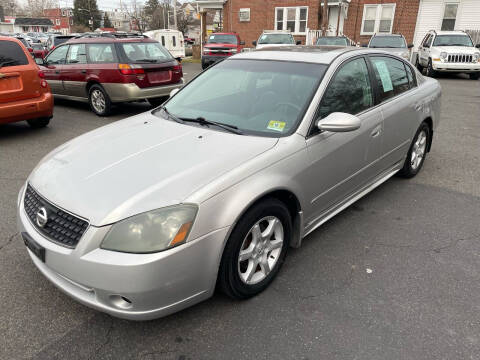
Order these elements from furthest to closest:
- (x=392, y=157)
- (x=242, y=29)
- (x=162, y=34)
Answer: (x=242, y=29)
(x=162, y=34)
(x=392, y=157)

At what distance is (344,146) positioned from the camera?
3.20 metres

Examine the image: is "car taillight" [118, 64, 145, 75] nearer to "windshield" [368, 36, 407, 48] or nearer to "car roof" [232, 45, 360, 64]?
"car roof" [232, 45, 360, 64]

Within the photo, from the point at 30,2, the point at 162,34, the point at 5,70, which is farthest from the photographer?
the point at 30,2

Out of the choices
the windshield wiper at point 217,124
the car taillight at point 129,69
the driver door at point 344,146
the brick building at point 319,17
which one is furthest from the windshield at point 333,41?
the windshield wiper at point 217,124

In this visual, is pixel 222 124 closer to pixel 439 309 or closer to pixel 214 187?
pixel 214 187

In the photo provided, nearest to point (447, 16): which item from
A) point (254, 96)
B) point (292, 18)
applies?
point (292, 18)

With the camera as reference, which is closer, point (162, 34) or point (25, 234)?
point (25, 234)

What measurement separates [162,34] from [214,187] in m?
22.2

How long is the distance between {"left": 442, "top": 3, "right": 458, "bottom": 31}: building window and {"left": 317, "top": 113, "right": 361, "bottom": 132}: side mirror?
78.0 feet

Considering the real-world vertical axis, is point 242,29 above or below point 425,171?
above

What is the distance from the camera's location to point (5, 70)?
6.09 meters

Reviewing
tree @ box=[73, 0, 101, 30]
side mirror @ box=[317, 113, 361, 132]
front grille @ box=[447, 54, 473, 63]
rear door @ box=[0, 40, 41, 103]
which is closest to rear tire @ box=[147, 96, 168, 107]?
rear door @ box=[0, 40, 41, 103]

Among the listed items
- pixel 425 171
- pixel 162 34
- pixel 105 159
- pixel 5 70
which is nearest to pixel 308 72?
pixel 105 159

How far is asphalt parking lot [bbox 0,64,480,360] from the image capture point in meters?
2.27
